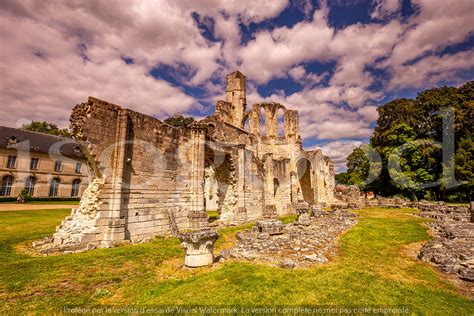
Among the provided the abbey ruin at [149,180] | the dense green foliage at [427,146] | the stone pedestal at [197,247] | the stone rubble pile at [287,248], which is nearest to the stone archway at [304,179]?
the dense green foliage at [427,146]

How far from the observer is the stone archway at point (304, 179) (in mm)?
30487

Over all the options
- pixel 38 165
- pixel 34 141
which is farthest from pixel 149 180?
pixel 34 141

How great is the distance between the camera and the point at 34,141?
33.8 metres

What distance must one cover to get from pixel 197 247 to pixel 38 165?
37.7m

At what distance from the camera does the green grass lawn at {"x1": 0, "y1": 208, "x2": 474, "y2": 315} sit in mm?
4316

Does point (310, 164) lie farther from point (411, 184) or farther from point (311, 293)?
point (311, 293)

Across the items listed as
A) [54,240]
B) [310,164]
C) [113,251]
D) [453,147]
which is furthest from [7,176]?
[453,147]

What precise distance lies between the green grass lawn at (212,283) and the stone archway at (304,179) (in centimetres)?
2292

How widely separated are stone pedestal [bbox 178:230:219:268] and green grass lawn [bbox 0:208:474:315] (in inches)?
9.4

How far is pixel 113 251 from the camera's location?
8016mm

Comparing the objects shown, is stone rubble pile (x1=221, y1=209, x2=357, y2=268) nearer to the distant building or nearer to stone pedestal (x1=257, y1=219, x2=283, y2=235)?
stone pedestal (x1=257, y1=219, x2=283, y2=235)

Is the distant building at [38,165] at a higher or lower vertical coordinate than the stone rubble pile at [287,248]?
higher

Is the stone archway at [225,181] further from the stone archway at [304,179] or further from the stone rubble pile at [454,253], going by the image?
the stone archway at [304,179]

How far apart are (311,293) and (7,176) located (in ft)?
132
